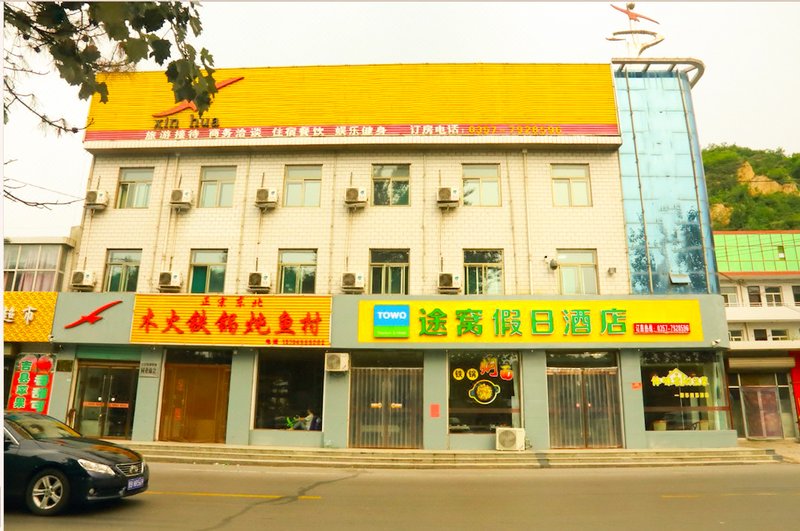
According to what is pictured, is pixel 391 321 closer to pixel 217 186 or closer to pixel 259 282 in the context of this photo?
pixel 259 282

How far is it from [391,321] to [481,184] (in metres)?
5.42

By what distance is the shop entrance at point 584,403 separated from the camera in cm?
1547

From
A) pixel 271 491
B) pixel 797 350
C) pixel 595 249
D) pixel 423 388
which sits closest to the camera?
pixel 271 491

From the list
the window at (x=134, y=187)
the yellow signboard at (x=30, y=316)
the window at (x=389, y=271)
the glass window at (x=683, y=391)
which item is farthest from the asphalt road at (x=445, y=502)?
the window at (x=134, y=187)

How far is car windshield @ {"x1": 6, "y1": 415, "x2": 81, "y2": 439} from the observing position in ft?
25.9

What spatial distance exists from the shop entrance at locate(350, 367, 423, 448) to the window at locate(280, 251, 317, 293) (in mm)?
3103

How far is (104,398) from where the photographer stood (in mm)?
16781

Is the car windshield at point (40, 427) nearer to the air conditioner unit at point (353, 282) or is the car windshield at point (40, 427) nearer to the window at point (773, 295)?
the air conditioner unit at point (353, 282)

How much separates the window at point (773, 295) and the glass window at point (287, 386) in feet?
100.0

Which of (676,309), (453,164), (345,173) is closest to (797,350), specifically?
(676,309)

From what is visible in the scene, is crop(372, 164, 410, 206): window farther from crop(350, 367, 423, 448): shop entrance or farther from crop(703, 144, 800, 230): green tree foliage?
crop(703, 144, 800, 230): green tree foliage

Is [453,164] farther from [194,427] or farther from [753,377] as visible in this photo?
[753,377]

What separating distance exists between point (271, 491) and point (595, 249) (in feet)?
39.1

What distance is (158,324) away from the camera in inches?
640
